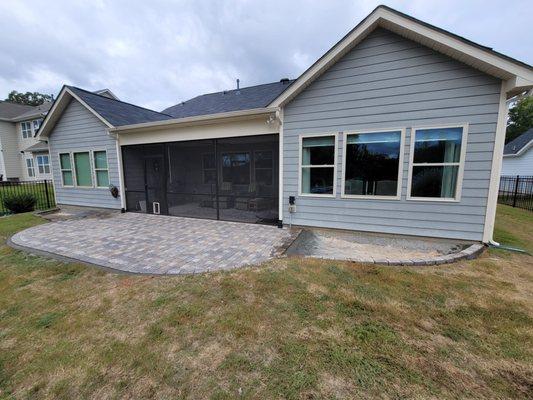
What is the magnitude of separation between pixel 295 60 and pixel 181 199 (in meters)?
12.7

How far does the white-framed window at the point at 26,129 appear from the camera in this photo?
2085cm

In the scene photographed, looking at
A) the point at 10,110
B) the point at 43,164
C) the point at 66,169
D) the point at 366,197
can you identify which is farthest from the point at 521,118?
the point at 10,110

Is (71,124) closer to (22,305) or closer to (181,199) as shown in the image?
(181,199)

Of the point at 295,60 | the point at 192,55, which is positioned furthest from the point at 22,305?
the point at 295,60

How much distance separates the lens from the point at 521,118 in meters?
27.5

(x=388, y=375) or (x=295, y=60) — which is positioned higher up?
(x=295, y=60)

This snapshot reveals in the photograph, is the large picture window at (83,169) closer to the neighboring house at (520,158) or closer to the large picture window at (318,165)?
the large picture window at (318,165)

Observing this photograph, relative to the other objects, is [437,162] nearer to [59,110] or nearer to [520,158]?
[59,110]

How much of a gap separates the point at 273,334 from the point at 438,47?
5712 mm

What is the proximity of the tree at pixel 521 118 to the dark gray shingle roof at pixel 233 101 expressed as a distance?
108 feet

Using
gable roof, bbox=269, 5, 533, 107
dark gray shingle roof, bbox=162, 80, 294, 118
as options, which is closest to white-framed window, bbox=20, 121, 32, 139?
dark gray shingle roof, bbox=162, 80, 294, 118

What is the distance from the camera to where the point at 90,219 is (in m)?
7.51

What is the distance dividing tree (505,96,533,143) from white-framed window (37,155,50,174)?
47.7m

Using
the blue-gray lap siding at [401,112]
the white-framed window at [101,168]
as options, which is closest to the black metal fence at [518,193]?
the blue-gray lap siding at [401,112]
